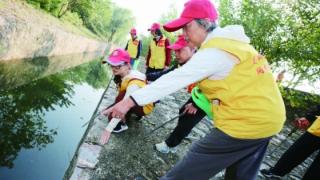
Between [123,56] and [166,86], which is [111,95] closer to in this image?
[123,56]

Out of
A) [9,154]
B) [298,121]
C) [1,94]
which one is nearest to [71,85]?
[1,94]

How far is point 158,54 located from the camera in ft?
25.8

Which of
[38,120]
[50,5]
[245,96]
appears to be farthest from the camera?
[50,5]

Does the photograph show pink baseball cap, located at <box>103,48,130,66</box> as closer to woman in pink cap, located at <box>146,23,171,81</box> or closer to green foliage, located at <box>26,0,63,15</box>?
woman in pink cap, located at <box>146,23,171,81</box>

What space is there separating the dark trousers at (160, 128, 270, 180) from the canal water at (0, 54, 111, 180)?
9.61 ft

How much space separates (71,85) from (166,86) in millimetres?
9651

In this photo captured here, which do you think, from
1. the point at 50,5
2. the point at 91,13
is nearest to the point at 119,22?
the point at 91,13

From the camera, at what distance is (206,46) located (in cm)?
196

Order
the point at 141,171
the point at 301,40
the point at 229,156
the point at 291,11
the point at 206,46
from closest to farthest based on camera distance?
the point at 206,46 → the point at 229,156 → the point at 141,171 → the point at 301,40 → the point at 291,11

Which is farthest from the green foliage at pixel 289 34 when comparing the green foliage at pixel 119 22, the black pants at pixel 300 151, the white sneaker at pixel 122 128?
the green foliage at pixel 119 22

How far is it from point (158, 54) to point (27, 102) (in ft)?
11.1

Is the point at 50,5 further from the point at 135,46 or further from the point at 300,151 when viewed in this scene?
the point at 300,151

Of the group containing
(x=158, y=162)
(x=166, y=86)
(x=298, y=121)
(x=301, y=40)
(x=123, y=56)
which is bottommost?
(x=301, y=40)

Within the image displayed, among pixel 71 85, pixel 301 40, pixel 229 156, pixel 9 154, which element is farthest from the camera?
pixel 71 85
